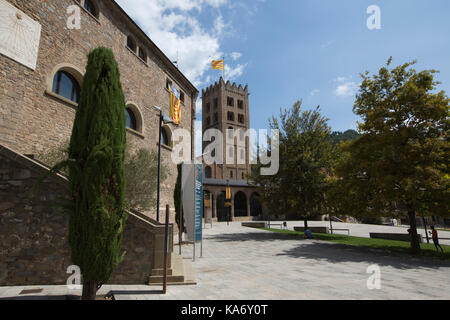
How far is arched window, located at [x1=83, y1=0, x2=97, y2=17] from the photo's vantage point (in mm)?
13199

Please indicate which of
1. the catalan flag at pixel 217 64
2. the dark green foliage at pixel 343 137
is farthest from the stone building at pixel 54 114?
the catalan flag at pixel 217 64

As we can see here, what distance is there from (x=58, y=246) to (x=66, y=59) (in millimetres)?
Result: 10261

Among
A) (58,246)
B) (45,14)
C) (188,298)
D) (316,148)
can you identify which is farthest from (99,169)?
(316,148)

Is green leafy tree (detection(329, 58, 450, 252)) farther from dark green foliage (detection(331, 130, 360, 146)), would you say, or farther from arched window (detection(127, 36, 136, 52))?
arched window (detection(127, 36, 136, 52))

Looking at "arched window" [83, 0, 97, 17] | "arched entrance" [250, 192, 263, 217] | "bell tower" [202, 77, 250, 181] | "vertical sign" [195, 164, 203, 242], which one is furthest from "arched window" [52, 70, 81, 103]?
"bell tower" [202, 77, 250, 181]

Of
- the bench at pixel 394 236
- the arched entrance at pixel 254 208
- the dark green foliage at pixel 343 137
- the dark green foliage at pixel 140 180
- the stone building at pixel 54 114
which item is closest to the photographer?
the stone building at pixel 54 114

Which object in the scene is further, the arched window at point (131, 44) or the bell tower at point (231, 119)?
the bell tower at point (231, 119)

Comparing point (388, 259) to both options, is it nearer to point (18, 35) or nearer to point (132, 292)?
point (132, 292)

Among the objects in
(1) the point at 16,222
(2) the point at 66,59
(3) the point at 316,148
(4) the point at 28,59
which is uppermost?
(2) the point at 66,59

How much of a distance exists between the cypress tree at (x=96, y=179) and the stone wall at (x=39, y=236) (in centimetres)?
93

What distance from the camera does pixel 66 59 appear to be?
37.8 feet

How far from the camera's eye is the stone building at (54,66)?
9.15 m

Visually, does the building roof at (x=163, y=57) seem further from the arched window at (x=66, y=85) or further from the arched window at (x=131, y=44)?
the arched window at (x=66, y=85)
